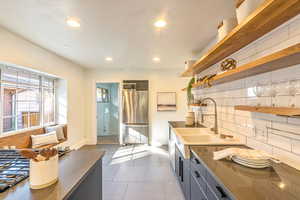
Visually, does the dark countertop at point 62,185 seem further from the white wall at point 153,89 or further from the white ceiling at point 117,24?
the white wall at point 153,89

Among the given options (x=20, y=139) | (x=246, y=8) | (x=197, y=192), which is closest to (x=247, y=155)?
(x=197, y=192)

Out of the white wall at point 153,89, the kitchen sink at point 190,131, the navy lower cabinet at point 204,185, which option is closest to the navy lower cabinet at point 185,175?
the navy lower cabinet at point 204,185

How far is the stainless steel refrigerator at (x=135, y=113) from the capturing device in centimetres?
496

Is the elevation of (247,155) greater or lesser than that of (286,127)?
lesser

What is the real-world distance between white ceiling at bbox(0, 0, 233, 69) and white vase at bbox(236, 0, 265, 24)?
0.54m

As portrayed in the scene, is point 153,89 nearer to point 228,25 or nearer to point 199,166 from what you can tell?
point 228,25

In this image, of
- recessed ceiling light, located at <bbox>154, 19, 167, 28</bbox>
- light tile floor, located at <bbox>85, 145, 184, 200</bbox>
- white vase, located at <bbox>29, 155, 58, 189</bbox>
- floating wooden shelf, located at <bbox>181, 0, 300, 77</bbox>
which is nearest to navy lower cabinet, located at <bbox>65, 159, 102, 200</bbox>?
white vase, located at <bbox>29, 155, 58, 189</bbox>

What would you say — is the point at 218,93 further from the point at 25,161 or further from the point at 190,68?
the point at 25,161

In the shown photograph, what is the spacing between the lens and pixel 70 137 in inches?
167

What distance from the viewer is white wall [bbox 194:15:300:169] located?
3.81 ft

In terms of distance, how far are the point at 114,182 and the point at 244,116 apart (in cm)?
239

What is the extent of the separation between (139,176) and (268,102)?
8.14ft

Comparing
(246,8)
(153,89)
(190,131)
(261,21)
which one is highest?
(246,8)

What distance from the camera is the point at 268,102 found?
141 centimetres
